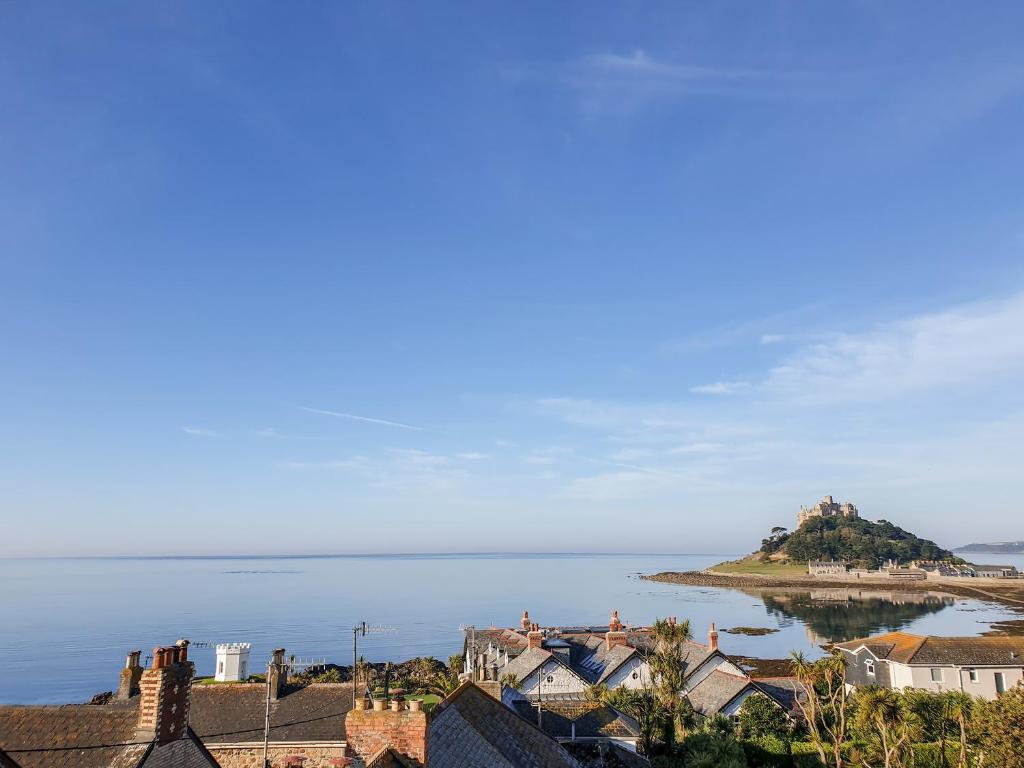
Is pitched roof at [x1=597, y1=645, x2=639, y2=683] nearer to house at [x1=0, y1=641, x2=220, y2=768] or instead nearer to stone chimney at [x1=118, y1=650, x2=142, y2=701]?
stone chimney at [x1=118, y1=650, x2=142, y2=701]

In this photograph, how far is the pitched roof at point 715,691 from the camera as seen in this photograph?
5728cm

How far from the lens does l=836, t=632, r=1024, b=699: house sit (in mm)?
60469

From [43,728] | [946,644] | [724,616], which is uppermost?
[43,728]

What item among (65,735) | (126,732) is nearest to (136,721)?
(126,732)

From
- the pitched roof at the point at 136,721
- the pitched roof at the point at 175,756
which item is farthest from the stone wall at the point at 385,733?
the pitched roof at the point at 136,721

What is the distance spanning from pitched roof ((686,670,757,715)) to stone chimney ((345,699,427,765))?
46203 mm

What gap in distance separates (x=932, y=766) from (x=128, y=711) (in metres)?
43.5

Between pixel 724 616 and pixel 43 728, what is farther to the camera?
pixel 724 616

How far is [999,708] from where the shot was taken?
Result: 34.7 meters

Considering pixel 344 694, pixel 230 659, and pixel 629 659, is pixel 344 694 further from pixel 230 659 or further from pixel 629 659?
pixel 629 659

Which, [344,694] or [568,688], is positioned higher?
[344,694]

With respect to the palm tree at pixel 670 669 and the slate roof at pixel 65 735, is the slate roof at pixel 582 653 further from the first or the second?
the slate roof at pixel 65 735

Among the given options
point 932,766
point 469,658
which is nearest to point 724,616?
point 469,658

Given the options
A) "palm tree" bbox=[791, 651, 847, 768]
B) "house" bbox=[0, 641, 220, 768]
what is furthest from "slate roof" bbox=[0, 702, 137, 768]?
"palm tree" bbox=[791, 651, 847, 768]
